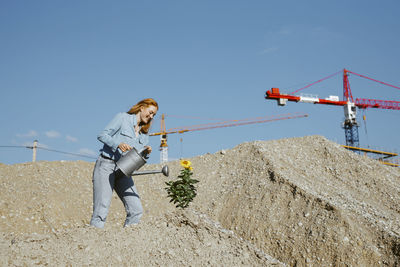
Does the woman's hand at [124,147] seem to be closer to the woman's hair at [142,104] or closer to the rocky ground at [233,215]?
the woman's hair at [142,104]

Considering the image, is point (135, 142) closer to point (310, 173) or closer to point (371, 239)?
point (371, 239)

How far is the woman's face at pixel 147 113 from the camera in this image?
170 inches

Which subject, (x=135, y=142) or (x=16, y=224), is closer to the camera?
(x=135, y=142)

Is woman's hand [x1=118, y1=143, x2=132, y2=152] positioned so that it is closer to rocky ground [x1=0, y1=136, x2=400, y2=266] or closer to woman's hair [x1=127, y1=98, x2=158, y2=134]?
woman's hair [x1=127, y1=98, x2=158, y2=134]

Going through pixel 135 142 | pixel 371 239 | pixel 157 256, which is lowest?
pixel 371 239

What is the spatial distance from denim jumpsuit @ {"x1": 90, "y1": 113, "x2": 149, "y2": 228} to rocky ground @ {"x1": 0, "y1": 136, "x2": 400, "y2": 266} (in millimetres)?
196

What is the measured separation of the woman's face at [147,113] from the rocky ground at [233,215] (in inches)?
43.2

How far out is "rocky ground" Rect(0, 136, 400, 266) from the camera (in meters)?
3.41

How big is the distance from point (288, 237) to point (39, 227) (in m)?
5.56

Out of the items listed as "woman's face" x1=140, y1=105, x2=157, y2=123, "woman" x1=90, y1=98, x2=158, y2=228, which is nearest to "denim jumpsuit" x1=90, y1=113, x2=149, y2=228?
"woman" x1=90, y1=98, x2=158, y2=228

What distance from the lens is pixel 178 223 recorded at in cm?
393

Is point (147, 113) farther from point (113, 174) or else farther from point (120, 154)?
point (113, 174)

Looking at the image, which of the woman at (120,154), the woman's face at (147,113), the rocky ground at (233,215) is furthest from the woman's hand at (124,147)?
the rocky ground at (233,215)

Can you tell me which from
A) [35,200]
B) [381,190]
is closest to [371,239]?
[381,190]
